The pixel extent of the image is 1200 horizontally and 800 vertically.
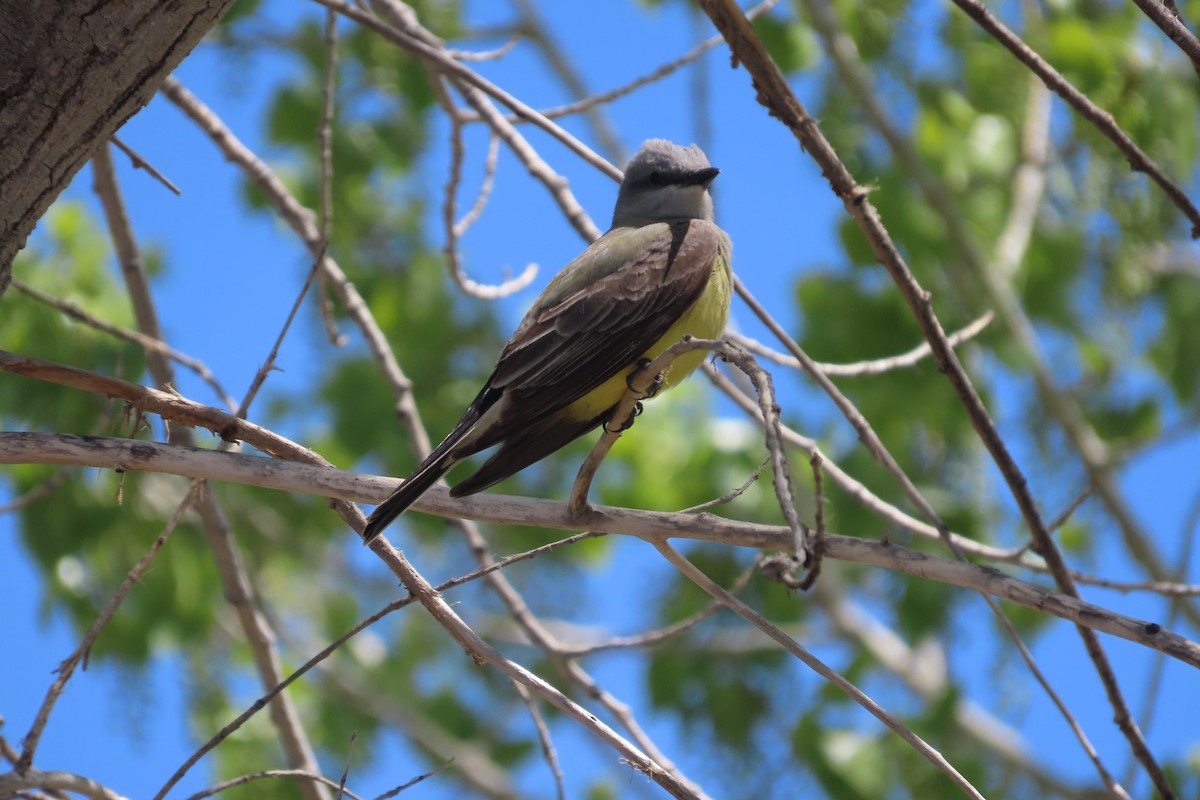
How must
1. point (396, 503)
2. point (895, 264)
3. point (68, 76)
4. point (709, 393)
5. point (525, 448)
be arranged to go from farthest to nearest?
point (709, 393) < point (525, 448) < point (895, 264) < point (396, 503) < point (68, 76)

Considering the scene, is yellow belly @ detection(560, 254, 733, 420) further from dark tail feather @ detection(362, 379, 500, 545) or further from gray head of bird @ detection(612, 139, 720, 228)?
gray head of bird @ detection(612, 139, 720, 228)

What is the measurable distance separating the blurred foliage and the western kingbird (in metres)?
1.38

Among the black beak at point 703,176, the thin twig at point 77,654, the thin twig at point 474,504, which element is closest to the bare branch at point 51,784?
the thin twig at point 77,654

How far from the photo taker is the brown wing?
3.36m

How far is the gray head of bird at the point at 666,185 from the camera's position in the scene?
15.2 feet

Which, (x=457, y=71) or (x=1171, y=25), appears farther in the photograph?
(x=457, y=71)

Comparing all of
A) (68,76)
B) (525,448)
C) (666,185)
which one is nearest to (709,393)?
(666,185)

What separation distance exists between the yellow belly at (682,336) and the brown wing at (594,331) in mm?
29

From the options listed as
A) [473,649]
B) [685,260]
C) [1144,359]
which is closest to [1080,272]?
[1144,359]

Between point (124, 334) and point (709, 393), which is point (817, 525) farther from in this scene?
point (709, 393)

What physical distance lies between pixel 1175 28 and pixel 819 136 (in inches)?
34.2

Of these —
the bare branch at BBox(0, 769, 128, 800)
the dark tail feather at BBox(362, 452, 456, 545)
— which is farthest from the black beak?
the bare branch at BBox(0, 769, 128, 800)

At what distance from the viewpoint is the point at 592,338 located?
139 inches

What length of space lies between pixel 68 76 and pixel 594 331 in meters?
1.59
